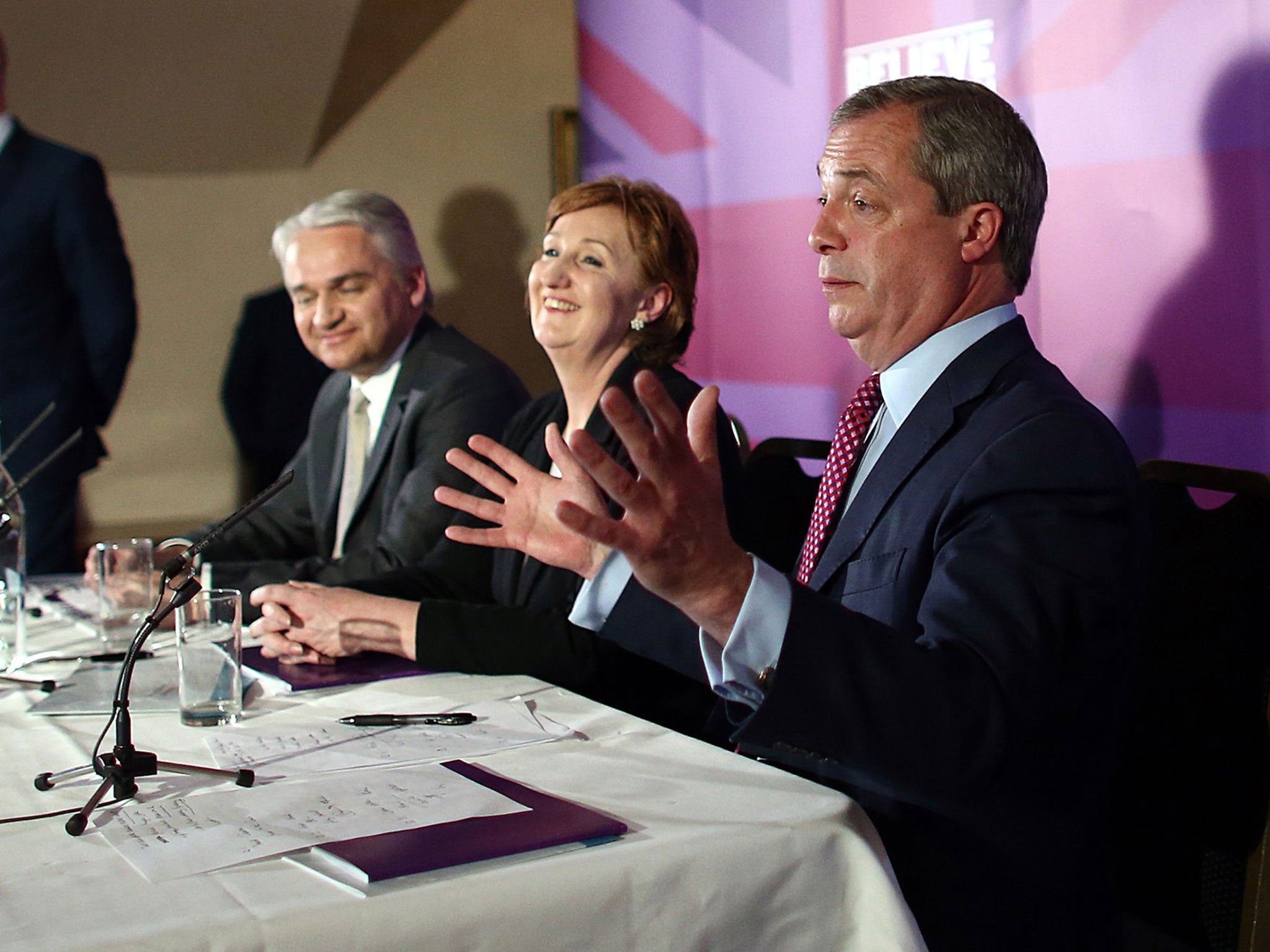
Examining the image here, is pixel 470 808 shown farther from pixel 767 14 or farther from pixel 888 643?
pixel 767 14

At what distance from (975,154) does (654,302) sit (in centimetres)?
89

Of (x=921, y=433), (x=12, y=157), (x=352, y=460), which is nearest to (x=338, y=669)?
(x=921, y=433)

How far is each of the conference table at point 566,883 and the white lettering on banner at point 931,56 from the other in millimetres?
1636

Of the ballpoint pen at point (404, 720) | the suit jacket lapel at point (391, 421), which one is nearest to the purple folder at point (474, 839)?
the ballpoint pen at point (404, 720)

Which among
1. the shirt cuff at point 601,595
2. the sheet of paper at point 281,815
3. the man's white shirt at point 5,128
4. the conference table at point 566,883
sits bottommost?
the conference table at point 566,883

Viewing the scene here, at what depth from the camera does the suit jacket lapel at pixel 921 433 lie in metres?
1.41

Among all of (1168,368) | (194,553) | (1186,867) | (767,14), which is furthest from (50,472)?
(1186,867)

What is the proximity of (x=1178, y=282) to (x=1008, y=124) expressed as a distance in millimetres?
757

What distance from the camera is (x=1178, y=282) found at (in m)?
2.09

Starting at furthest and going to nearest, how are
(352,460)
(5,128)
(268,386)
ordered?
1. (268,386)
2. (5,128)
3. (352,460)

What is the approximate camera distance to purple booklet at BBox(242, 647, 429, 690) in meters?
1.60

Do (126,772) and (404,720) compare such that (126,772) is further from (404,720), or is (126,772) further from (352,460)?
(352,460)

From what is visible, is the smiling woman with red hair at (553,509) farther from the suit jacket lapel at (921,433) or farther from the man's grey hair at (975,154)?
the man's grey hair at (975,154)

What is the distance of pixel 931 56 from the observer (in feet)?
A: 8.75
